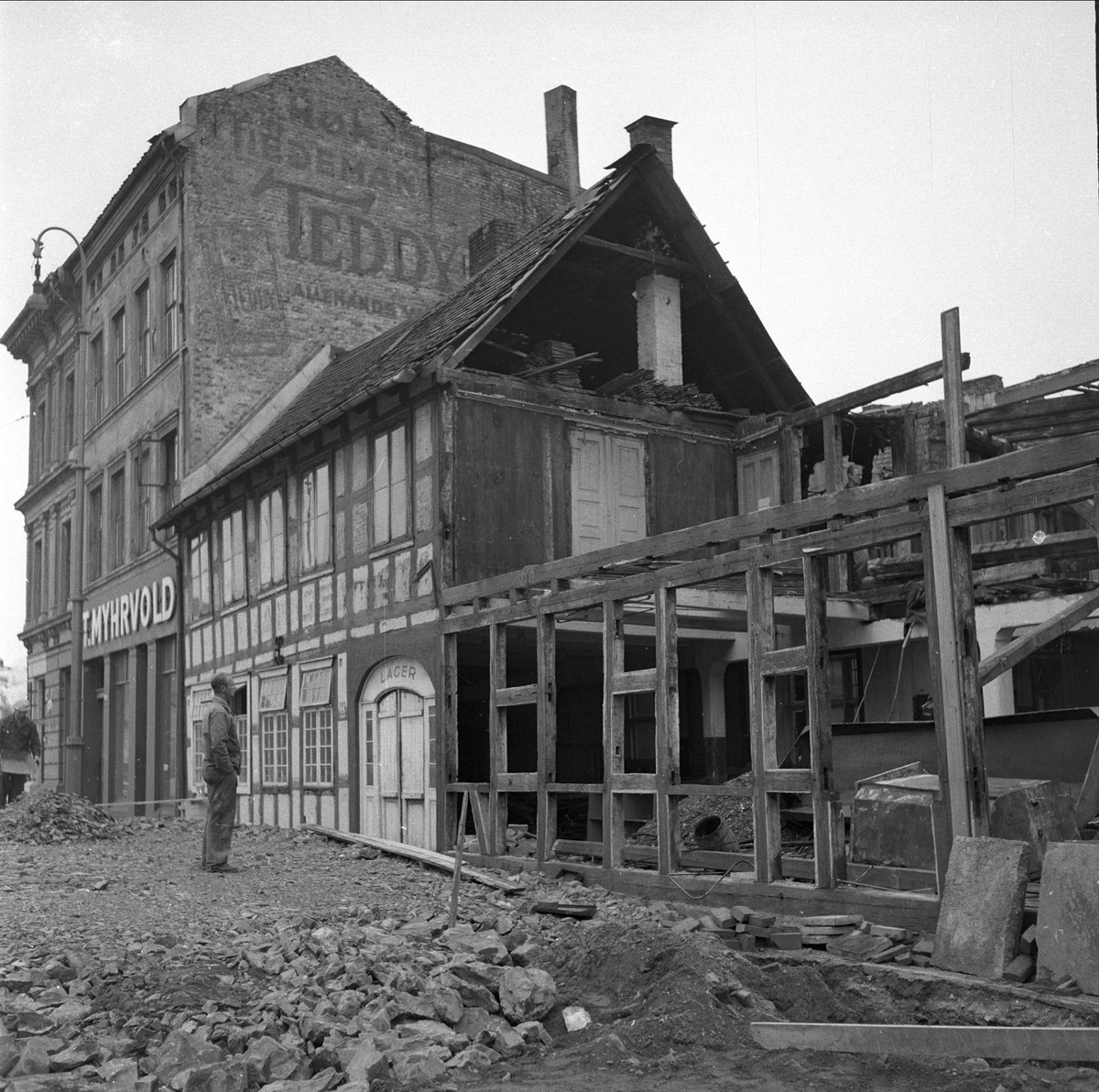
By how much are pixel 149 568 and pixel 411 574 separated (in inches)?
452

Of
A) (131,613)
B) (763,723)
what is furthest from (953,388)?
(131,613)

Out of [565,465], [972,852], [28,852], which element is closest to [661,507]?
[565,465]

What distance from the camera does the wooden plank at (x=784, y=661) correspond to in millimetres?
10341

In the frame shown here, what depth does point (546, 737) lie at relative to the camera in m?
13.5

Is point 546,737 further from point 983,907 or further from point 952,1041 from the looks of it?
point 952,1041

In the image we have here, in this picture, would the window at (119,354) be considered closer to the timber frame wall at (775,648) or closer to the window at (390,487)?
the window at (390,487)

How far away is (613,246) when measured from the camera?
17.3 metres

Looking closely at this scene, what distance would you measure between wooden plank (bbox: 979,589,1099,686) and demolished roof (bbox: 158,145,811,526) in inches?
310

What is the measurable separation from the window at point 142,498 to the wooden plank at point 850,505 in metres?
14.3

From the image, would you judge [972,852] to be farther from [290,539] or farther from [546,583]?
[290,539]

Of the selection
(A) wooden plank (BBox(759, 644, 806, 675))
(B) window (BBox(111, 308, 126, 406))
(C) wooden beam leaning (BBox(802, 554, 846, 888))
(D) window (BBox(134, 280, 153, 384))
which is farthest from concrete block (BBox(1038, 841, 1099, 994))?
(B) window (BBox(111, 308, 126, 406))

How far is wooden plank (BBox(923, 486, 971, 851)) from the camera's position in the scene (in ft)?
29.3

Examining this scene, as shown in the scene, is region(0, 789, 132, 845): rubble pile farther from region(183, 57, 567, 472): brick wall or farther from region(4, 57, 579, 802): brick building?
region(183, 57, 567, 472): brick wall

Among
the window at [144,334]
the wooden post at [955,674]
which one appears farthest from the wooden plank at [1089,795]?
the window at [144,334]
